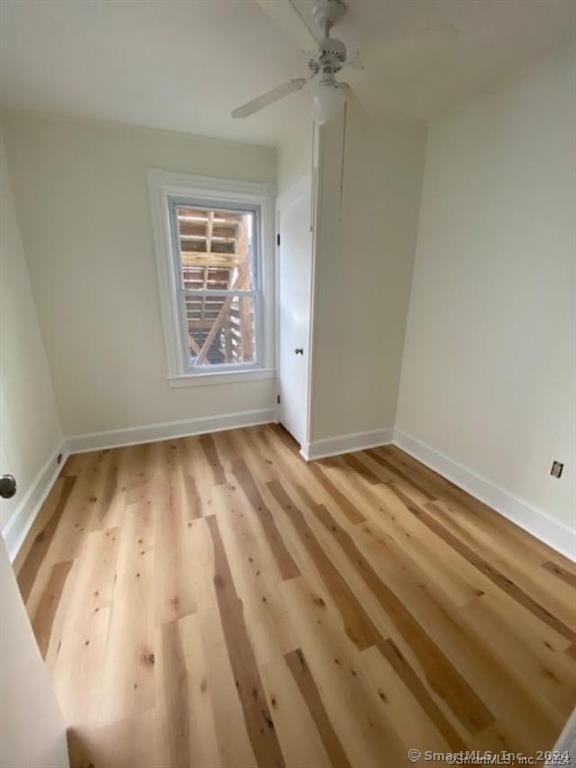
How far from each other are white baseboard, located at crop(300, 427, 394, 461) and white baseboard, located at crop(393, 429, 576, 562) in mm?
228

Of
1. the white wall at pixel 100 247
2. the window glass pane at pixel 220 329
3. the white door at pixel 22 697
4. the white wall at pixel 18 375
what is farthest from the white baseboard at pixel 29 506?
the window glass pane at pixel 220 329

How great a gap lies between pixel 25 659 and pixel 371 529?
5.35ft

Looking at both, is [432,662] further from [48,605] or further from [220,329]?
[220,329]

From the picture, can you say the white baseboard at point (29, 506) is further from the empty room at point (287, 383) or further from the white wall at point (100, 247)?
the white wall at point (100, 247)

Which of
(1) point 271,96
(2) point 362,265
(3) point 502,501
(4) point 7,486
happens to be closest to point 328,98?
(1) point 271,96

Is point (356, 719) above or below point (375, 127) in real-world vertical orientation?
below

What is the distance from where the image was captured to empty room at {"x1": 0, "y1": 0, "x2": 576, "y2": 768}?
1.12m

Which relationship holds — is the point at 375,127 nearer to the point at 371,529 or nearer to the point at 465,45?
the point at 465,45

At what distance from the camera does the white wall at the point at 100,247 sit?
223cm

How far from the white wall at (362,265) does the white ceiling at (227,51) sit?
245mm

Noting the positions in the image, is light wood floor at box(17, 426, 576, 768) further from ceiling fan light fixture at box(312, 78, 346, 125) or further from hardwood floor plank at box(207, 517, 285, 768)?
ceiling fan light fixture at box(312, 78, 346, 125)

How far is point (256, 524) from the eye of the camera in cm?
195

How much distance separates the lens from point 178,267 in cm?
273

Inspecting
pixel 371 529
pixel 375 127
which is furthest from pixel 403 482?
pixel 375 127
